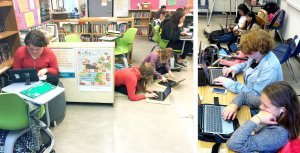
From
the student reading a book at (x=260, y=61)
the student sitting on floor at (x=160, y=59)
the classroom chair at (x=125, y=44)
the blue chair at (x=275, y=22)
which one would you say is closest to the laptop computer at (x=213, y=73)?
the student reading a book at (x=260, y=61)

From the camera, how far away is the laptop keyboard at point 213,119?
167cm

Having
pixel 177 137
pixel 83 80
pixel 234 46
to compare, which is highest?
pixel 234 46

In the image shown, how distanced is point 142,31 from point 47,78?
17.8 feet

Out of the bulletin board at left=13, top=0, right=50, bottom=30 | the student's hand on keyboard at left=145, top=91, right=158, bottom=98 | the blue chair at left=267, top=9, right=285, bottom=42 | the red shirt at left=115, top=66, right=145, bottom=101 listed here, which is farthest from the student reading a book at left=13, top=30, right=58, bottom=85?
the blue chair at left=267, top=9, right=285, bottom=42

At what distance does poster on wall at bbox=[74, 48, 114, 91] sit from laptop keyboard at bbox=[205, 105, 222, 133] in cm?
188

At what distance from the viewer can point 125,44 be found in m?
5.12

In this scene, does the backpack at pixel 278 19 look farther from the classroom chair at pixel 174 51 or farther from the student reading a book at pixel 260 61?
the student reading a book at pixel 260 61

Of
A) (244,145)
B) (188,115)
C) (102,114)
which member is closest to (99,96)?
(102,114)

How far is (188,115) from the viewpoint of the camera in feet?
11.6

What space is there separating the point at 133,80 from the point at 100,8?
16.3ft

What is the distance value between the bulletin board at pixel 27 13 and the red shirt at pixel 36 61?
20.8 inches

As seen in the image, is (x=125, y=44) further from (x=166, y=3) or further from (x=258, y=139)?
(x=258, y=139)

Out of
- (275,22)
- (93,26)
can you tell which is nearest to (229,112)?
(93,26)

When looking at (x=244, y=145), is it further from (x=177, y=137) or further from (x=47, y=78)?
(x=47, y=78)
